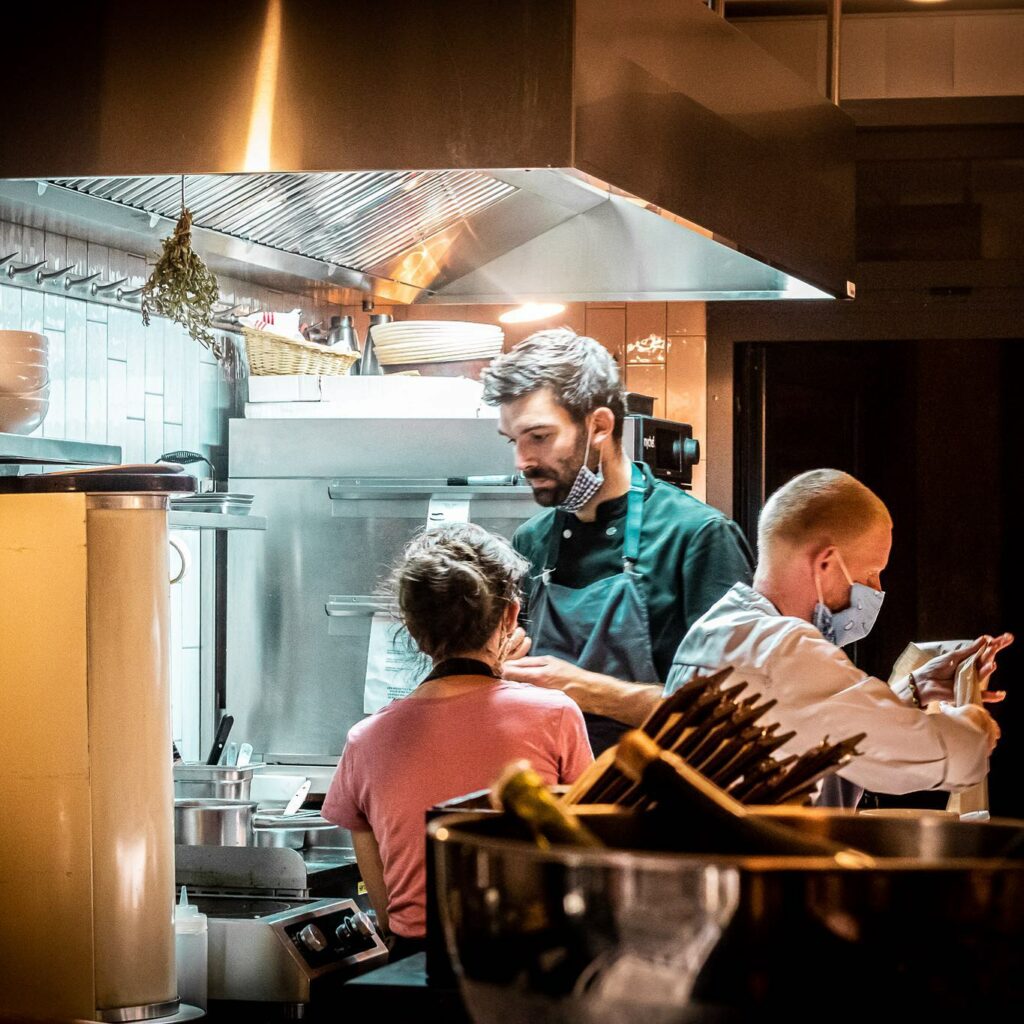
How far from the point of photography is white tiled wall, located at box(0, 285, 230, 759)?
3.31 m

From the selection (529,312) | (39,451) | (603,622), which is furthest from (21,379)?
(529,312)

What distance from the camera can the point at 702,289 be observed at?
10.8 ft

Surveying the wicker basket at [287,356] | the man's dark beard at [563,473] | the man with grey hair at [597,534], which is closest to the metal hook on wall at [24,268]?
the wicker basket at [287,356]

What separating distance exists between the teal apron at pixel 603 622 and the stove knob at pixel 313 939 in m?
0.62

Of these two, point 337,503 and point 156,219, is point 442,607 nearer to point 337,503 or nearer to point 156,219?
point 156,219

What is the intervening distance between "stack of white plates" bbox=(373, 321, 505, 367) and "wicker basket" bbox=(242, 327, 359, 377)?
0.15 meters

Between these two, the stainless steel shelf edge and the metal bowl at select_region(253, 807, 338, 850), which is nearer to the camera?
the metal bowl at select_region(253, 807, 338, 850)

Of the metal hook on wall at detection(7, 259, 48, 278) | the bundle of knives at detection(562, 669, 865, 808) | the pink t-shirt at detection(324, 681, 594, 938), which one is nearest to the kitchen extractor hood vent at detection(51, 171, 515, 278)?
the metal hook on wall at detection(7, 259, 48, 278)

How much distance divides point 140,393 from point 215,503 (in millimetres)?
330

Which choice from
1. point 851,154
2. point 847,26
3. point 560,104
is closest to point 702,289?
point 851,154

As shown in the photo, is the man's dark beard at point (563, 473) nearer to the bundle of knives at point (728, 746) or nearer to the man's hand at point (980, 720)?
the man's hand at point (980, 720)

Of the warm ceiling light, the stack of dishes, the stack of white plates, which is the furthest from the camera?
the warm ceiling light

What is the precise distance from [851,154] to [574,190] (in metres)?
0.60

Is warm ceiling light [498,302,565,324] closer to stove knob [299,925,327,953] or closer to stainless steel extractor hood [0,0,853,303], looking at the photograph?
stainless steel extractor hood [0,0,853,303]
